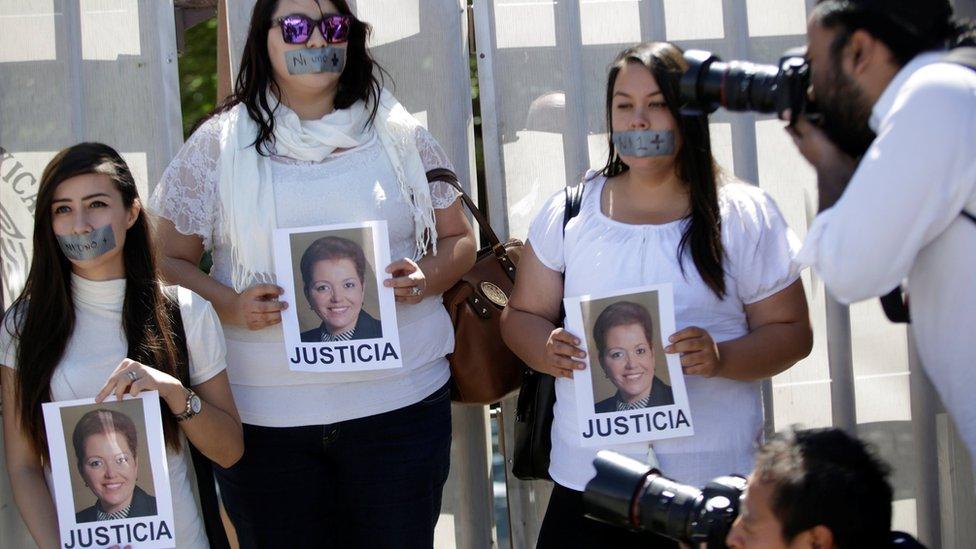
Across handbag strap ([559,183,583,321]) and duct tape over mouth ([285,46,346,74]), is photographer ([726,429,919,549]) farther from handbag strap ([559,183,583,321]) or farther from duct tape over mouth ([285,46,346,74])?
duct tape over mouth ([285,46,346,74])

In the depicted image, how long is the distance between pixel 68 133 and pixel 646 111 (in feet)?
5.68

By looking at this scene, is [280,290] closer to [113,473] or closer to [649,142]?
[113,473]

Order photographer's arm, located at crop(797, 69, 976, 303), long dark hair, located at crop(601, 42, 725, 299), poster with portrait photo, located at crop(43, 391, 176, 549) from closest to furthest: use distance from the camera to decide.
A: 1. photographer's arm, located at crop(797, 69, 976, 303)
2. poster with portrait photo, located at crop(43, 391, 176, 549)
3. long dark hair, located at crop(601, 42, 725, 299)

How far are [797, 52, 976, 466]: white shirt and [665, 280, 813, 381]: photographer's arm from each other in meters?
0.67

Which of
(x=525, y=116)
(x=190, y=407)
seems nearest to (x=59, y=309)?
(x=190, y=407)

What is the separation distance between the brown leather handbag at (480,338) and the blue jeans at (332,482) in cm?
25

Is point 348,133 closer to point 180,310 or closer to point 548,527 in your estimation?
point 180,310

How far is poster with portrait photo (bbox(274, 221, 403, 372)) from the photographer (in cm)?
316

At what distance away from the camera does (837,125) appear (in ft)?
7.69

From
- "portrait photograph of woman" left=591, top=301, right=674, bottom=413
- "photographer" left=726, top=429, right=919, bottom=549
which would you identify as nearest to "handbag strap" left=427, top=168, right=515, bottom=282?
"portrait photograph of woman" left=591, top=301, right=674, bottom=413

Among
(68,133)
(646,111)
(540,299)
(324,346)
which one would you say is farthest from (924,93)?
(68,133)

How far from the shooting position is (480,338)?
3.54 metres

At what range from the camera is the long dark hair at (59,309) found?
290 cm

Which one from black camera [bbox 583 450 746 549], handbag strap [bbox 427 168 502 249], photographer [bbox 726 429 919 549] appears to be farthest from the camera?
handbag strap [bbox 427 168 502 249]
